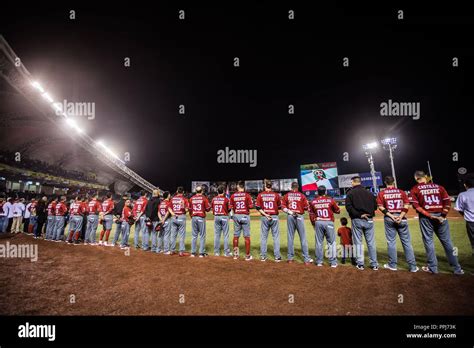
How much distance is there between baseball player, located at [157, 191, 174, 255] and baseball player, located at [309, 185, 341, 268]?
14.3ft

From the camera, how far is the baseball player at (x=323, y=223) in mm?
5297

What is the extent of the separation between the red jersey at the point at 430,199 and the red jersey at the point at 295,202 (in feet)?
7.71

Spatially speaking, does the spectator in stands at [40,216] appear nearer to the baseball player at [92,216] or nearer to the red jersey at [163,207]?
the baseball player at [92,216]

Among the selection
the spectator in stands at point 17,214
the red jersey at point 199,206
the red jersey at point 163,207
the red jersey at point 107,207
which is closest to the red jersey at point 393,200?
the red jersey at point 199,206

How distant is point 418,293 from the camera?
3.62 meters

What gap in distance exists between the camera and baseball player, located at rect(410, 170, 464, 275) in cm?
453

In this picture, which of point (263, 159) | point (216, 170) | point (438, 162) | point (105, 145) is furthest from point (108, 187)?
point (438, 162)

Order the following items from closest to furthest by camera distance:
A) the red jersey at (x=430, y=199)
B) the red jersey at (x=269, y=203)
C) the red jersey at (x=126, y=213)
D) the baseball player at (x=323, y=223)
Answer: the red jersey at (x=430, y=199) < the baseball player at (x=323, y=223) < the red jersey at (x=269, y=203) < the red jersey at (x=126, y=213)

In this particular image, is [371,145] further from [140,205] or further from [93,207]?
[93,207]

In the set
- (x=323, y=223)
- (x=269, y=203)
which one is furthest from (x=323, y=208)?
(x=269, y=203)

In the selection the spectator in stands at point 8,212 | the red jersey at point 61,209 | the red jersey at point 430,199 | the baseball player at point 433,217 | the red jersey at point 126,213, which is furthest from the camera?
the spectator in stands at point 8,212

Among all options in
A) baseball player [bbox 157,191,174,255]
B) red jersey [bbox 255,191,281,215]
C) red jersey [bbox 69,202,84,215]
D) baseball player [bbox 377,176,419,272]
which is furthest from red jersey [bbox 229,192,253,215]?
red jersey [bbox 69,202,84,215]

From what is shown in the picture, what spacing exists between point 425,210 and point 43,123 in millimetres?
30823

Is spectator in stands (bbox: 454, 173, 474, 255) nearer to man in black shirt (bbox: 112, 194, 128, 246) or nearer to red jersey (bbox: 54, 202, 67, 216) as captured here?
man in black shirt (bbox: 112, 194, 128, 246)
